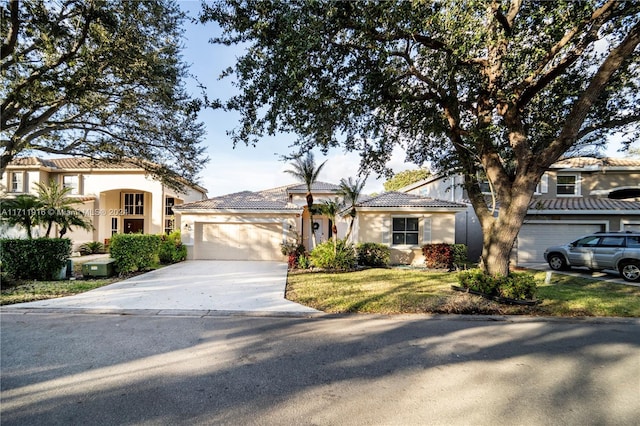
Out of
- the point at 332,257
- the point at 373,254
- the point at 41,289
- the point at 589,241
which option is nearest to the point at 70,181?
the point at 41,289

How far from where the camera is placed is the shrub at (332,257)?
12.5 meters

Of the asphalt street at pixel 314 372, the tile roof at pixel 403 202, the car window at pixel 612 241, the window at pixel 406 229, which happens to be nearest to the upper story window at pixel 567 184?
the car window at pixel 612 241

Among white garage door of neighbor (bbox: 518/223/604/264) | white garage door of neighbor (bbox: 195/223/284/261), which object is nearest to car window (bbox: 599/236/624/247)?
white garage door of neighbor (bbox: 518/223/604/264)

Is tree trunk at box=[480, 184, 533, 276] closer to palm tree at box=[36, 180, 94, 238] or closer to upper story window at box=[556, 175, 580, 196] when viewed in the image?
upper story window at box=[556, 175, 580, 196]

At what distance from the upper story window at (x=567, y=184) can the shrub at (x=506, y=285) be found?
13422 millimetres

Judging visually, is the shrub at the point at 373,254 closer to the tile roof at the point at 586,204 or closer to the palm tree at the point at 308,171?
the palm tree at the point at 308,171

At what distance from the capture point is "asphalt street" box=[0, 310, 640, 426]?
3023 mm

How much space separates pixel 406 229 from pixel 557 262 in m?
6.90

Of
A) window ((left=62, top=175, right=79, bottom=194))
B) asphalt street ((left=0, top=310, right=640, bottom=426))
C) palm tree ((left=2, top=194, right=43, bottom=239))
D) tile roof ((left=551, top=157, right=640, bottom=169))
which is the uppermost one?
tile roof ((left=551, top=157, right=640, bottom=169))

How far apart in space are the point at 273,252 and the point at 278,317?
10008 millimetres

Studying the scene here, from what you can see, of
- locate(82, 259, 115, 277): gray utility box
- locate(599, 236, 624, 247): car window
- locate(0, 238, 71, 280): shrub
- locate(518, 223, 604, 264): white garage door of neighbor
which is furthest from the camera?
locate(518, 223, 604, 264): white garage door of neighbor

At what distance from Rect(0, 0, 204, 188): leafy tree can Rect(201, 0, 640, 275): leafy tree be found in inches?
103

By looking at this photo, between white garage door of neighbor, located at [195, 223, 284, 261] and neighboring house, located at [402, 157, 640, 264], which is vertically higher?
neighboring house, located at [402, 157, 640, 264]

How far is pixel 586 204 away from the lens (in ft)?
52.2
